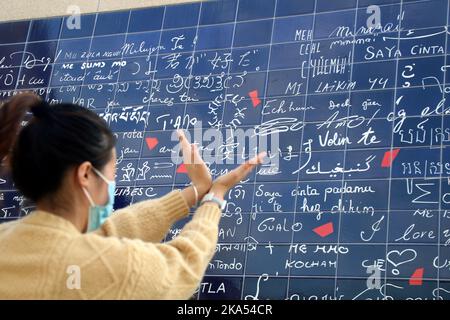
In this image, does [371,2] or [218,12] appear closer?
[371,2]

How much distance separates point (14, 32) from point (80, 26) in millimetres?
510

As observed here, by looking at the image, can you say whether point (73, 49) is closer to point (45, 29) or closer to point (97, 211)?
point (45, 29)

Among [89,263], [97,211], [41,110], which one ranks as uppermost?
[41,110]

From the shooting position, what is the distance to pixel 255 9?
441 centimetres

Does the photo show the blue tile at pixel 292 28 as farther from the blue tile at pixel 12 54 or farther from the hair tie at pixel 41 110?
the hair tie at pixel 41 110

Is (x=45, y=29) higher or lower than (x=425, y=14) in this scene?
higher

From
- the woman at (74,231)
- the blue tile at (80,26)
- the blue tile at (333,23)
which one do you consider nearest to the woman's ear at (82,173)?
the woman at (74,231)

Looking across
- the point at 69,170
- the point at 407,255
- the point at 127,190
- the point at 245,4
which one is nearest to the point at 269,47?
the point at 245,4

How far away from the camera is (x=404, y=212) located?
11.8 feet

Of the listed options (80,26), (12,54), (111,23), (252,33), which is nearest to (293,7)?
(252,33)

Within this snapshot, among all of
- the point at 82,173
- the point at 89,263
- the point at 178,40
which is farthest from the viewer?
the point at 178,40

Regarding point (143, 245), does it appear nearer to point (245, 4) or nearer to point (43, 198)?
point (43, 198)

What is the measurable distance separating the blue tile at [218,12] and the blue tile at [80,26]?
2.54 feet

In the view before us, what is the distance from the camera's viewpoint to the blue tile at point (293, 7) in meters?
4.27
